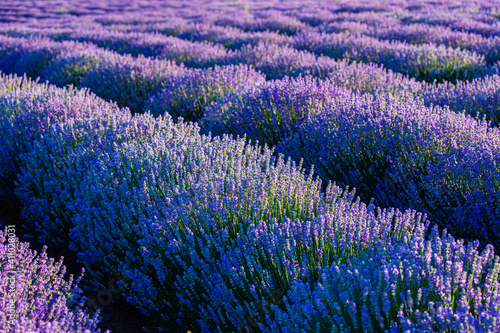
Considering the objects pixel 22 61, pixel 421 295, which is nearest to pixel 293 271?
pixel 421 295

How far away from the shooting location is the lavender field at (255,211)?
1.52 metres

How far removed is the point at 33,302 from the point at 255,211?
1.05m

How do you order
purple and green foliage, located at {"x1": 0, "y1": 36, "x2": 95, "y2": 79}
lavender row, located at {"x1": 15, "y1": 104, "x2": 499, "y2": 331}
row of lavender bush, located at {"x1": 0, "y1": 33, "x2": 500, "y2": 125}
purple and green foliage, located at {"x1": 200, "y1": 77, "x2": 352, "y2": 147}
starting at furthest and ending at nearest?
purple and green foliage, located at {"x1": 0, "y1": 36, "x2": 95, "y2": 79}, row of lavender bush, located at {"x1": 0, "y1": 33, "x2": 500, "y2": 125}, purple and green foliage, located at {"x1": 200, "y1": 77, "x2": 352, "y2": 147}, lavender row, located at {"x1": 15, "y1": 104, "x2": 499, "y2": 331}

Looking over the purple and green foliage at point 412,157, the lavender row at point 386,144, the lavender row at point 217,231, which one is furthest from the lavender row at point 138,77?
the lavender row at point 217,231

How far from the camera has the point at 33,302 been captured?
1.76m

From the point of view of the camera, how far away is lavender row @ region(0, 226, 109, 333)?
152cm

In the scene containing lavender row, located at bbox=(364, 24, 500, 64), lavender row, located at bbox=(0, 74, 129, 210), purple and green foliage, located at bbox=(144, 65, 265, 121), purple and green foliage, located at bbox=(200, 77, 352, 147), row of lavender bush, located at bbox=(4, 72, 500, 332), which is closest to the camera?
row of lavender bush, located at bbox=(4, 72, 500, 332)

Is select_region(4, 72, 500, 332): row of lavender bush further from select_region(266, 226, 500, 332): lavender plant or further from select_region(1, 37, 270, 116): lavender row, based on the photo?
select_region(1, 37, 270, 116): lavender row

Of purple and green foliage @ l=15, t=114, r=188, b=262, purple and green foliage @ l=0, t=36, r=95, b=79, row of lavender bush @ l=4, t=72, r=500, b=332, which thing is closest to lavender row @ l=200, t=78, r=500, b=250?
row of lavender bush @ l=4, t=72, r=500, b=332

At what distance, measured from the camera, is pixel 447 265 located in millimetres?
1469

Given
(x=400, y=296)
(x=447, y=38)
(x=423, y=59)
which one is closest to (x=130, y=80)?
(x=423, y=59)

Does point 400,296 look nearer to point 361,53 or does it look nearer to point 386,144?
point 386,144

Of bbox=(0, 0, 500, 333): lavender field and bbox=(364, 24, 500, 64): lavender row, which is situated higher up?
bbox=(364, 24, 500, 64): lavender row

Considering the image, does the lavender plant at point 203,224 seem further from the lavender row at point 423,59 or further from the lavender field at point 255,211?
the lavender row at point 423,59
